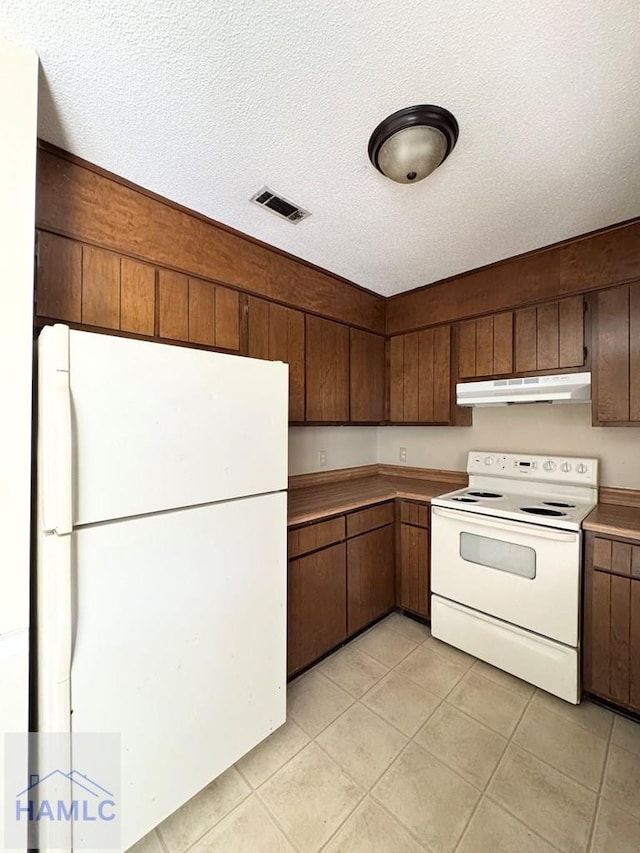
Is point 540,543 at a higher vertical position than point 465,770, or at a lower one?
higher

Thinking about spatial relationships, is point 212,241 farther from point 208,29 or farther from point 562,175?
point 562,175

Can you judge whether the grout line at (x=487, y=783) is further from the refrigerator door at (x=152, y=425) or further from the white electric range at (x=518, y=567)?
the refrigerator door at (x=152, y=425)

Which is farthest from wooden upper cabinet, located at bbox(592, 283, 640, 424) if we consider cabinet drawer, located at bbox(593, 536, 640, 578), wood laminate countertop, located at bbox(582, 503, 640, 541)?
cabinet drawer, located at bbox(593, 536, 640, 578)

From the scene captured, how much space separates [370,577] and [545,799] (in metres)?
1.20

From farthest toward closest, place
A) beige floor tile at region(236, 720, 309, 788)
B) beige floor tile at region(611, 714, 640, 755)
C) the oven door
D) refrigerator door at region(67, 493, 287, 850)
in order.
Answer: the oven door
beige floor tile at region(611, 714, 640, 755)
beige floor tile at region(236, 720, 309, 788)
refrigerator door at region(67, 493, 287, 850)

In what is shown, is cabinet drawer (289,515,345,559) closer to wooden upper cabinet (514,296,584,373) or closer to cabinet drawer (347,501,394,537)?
cabinet drawer (347,501,394,537)

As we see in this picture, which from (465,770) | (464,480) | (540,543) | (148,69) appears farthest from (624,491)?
(148,69)

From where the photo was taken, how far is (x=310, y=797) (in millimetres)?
1337

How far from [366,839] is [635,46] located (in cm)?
260

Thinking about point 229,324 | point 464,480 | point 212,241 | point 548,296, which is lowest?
point 464,480

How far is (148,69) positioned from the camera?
1057 millimetres

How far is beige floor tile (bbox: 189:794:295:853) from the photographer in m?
1.17

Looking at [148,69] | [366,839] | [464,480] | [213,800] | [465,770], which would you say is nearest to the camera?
[148,69]

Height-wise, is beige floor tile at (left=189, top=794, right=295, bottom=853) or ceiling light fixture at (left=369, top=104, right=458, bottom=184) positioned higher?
ceiling light fixture at (left=369, top=104, right=458, bottom=184)
